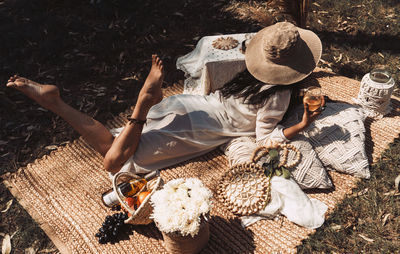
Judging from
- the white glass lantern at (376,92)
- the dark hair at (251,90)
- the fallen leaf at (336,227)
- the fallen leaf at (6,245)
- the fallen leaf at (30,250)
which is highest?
the dark hair at (251,90)

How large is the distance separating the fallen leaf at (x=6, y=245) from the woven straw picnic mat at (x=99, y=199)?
330mm

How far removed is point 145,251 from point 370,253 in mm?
2108

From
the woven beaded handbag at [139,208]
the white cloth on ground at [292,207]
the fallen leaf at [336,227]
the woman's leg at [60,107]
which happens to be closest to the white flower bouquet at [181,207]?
the woven beaded handbag at [139,208]

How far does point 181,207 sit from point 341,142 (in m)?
1.94

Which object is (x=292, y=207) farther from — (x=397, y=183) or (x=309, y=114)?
(x=397, y=183)

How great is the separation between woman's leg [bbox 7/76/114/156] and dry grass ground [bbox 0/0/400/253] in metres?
1.16

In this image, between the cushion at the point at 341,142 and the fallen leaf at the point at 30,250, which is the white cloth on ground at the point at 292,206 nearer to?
the cushion at the point at 341,142

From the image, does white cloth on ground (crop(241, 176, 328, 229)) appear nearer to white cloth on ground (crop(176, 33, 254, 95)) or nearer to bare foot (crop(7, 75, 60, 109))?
white cloth on ground (crop(176, 33, 254, 95))

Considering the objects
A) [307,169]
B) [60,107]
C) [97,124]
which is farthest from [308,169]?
[60,107]

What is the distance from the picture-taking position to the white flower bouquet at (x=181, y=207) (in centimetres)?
267

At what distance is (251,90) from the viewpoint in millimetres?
3469

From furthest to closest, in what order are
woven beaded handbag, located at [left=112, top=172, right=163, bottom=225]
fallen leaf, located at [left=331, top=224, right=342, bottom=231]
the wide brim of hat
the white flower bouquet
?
1. fallen leaf, located at [left=331, top=224, right=342, bottom=231]
2. the wide brim of hat
3. woven beaded handbag, located at [left=112, top=172, right=163, bottom=225]
4. the white flower bouquet

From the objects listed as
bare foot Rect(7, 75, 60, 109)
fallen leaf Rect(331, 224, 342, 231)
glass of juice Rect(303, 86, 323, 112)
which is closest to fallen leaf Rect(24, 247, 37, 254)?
bare foot Rect(7, 75, 60, 109)

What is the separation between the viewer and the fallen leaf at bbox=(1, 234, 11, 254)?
11.5 feet
